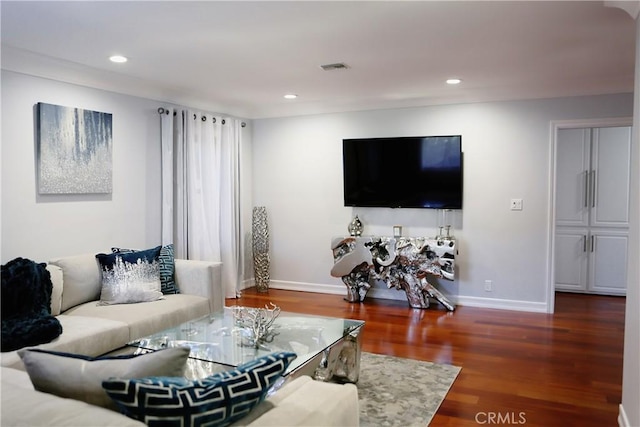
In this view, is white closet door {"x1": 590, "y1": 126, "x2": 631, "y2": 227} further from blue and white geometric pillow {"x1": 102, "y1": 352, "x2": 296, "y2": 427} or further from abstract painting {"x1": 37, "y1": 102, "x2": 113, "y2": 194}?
blue and white geometric pillow {"x1": 102, "y1": 352, "x2": 296, "y2": 427}

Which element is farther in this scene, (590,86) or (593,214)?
(593,214)

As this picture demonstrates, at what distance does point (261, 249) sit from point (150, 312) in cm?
287

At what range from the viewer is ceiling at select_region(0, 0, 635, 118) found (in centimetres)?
289

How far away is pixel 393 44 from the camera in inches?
139

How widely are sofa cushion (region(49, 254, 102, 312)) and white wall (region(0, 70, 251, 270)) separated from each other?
0.48m

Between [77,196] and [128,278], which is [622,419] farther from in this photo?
[77,196]

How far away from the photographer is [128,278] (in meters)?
3.80

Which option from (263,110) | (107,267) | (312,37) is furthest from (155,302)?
(263,110)

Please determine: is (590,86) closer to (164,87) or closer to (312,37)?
(312,37)

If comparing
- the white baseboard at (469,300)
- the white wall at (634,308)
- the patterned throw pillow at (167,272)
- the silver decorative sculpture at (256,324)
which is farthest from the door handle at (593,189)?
the patterned throw pillow at (167,272)

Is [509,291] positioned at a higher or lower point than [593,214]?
lower

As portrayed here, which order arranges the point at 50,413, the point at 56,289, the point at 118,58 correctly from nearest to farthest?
the point at 50,413
the point at 56,289
the point at 118,58

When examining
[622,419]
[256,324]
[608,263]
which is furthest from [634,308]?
[608,263]

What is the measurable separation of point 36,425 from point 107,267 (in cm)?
277
